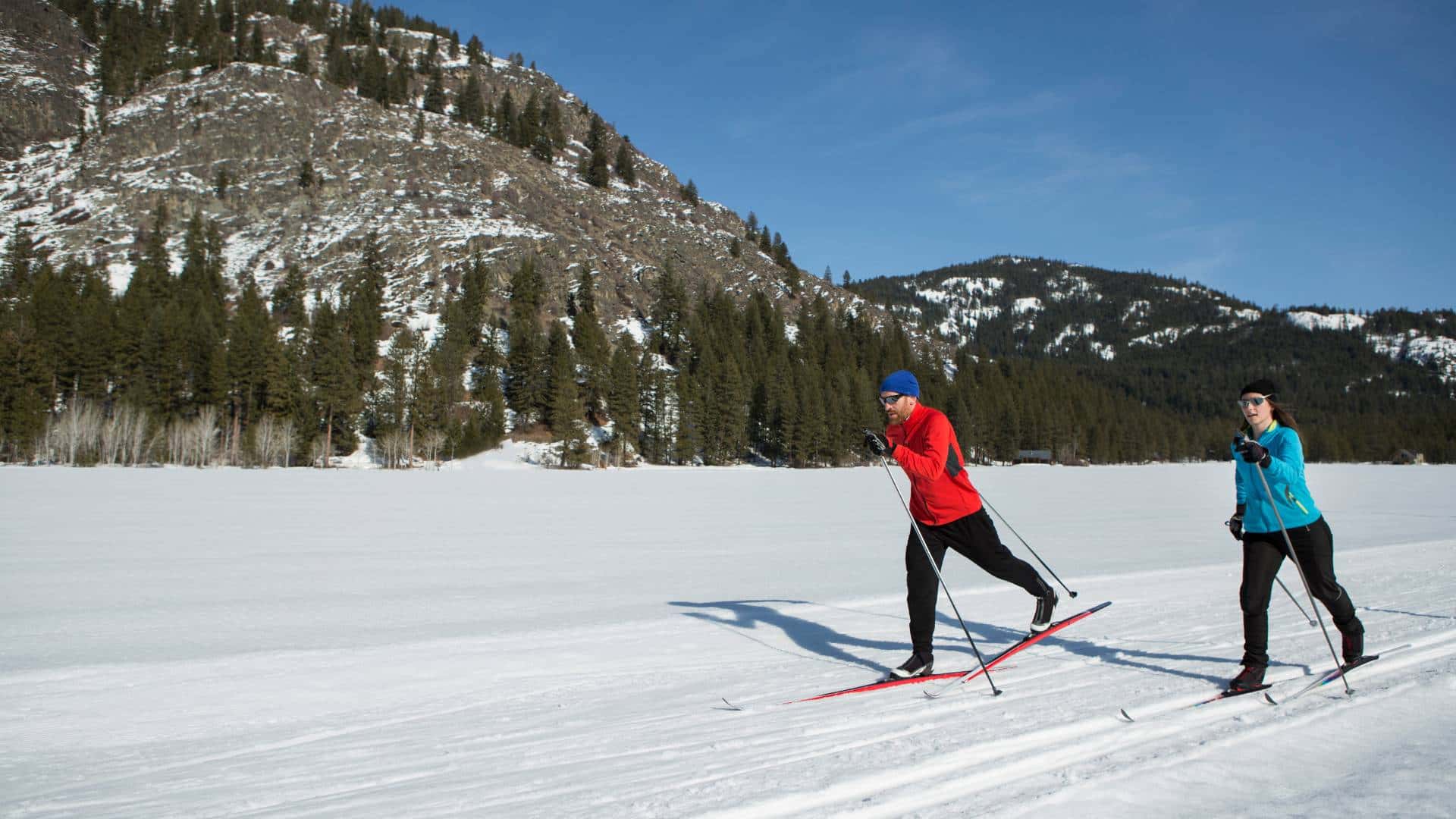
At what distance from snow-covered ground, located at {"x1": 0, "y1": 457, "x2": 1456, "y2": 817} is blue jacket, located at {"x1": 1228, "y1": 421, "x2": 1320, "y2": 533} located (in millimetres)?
1053

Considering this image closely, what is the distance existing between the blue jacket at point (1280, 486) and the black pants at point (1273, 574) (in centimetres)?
7

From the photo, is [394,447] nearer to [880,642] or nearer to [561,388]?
[561,388]

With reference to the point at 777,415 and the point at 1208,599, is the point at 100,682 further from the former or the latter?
the point at 777,415

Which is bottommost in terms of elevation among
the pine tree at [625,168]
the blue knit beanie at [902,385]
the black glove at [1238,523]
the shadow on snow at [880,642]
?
the shadow on snow at [880,642]

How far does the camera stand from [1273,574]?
16.2 feet

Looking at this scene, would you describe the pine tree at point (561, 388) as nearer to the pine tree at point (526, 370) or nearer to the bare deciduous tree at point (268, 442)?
the pine tree at point (526, 370)

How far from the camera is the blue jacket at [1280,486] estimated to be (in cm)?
484

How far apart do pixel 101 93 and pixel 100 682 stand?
548 ft

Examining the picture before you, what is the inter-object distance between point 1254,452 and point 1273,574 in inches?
35.1

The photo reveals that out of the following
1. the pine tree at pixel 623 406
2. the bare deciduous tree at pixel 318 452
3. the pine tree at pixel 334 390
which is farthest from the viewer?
the pine tree at pixel 623 406

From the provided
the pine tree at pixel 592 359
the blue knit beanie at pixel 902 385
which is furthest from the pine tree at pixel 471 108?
the blue knit beanie at pixel 902 385

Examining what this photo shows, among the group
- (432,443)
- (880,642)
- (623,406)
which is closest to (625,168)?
(623,406)

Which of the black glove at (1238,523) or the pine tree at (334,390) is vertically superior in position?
the pine tree at (334,390)

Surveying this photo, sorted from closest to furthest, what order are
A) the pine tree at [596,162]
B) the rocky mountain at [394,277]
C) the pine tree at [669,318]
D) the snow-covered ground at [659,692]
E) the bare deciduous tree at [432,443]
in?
the snow-covered ground at [659,692] → the rocky mountain at [394,277] → the bare deciduous tree at [432,443] → the pine tree at [669,318] → the pine tree at [596,162]
